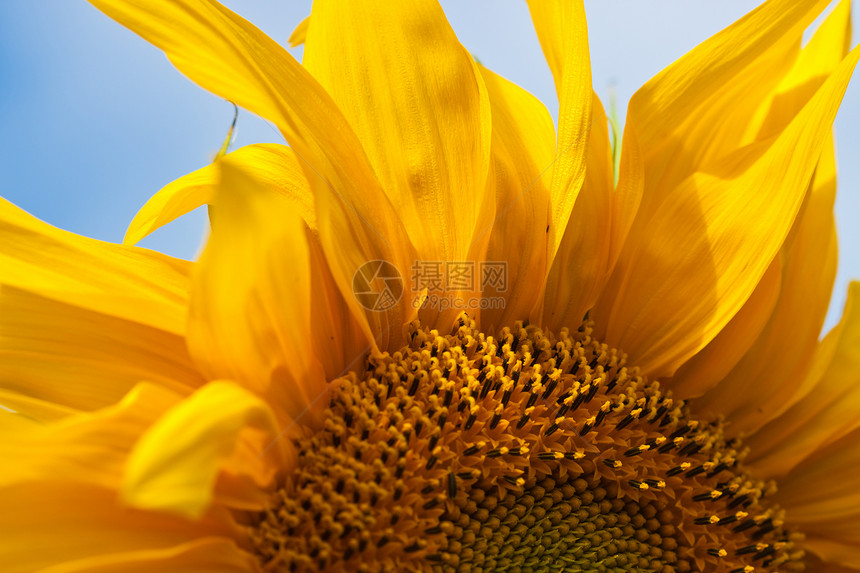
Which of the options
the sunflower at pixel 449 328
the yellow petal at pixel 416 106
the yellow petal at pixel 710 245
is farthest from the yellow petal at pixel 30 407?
the yellow petal at pixel 710 245

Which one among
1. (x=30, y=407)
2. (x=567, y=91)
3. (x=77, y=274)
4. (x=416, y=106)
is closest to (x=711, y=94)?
(x=567, y=91)

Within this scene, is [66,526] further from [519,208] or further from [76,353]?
[519,208]

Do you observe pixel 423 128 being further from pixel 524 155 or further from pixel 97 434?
pixel 97 434

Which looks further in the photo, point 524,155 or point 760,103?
point 760,103

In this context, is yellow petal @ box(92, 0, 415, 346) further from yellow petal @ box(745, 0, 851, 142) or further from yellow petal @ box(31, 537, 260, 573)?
yellow petal @ box(745, 0, 851, 142)

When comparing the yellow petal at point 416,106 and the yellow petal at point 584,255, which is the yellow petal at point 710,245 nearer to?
the yellow petal at point 584,255

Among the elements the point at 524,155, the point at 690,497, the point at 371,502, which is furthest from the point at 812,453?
the point at 371,502
